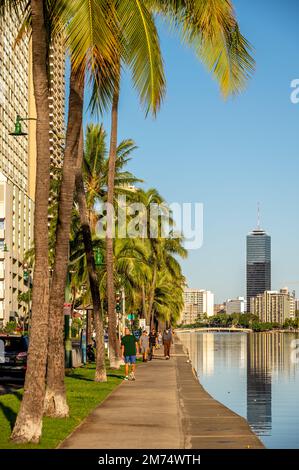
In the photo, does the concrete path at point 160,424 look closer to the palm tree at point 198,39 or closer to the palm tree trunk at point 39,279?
the palm tree trunk at point 39,279

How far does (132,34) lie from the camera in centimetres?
1458

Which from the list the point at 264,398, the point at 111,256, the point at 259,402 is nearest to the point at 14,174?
the point at 111,256

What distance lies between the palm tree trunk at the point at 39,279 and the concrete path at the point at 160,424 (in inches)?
27.9

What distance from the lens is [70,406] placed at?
20.6m

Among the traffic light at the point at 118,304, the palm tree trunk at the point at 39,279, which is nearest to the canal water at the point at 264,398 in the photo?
the palm tree trunk at the point at 39,279

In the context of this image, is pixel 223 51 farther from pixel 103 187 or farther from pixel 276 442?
pixel 103 187

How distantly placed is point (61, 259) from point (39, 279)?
368cm

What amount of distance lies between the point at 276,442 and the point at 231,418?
3.42 feet

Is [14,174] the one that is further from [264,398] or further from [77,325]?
[264,398]

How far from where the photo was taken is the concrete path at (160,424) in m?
14.2

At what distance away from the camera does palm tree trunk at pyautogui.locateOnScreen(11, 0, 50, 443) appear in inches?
548

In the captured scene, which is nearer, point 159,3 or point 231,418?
point 159,3
